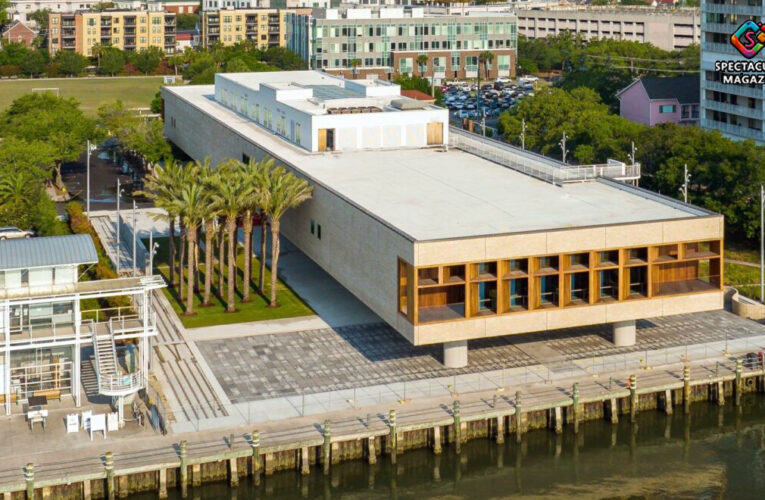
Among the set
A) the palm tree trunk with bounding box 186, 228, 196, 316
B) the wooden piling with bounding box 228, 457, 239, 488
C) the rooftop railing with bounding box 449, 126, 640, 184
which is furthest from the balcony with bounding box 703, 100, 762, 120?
the wooden piling with bounding box 228, 457, 239, 488

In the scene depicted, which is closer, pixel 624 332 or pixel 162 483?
pixel 162 483

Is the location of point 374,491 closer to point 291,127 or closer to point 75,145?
point 291,127

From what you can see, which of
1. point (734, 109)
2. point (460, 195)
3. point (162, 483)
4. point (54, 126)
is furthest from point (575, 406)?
point (54, 126)

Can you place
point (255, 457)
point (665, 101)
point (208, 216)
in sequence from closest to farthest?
point (255, 457) < point (208, 216) < point (665, 101)

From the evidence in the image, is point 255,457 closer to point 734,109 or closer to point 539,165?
point 539,165

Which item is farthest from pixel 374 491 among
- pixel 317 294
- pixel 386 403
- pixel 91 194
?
pixel 91 194

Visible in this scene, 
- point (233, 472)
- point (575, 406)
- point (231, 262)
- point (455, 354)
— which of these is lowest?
point (233, 472)

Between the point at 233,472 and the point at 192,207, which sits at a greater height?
the point at 192,207

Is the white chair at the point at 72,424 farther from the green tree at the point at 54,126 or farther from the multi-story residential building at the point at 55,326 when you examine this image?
the green tree at the point at 54,126
